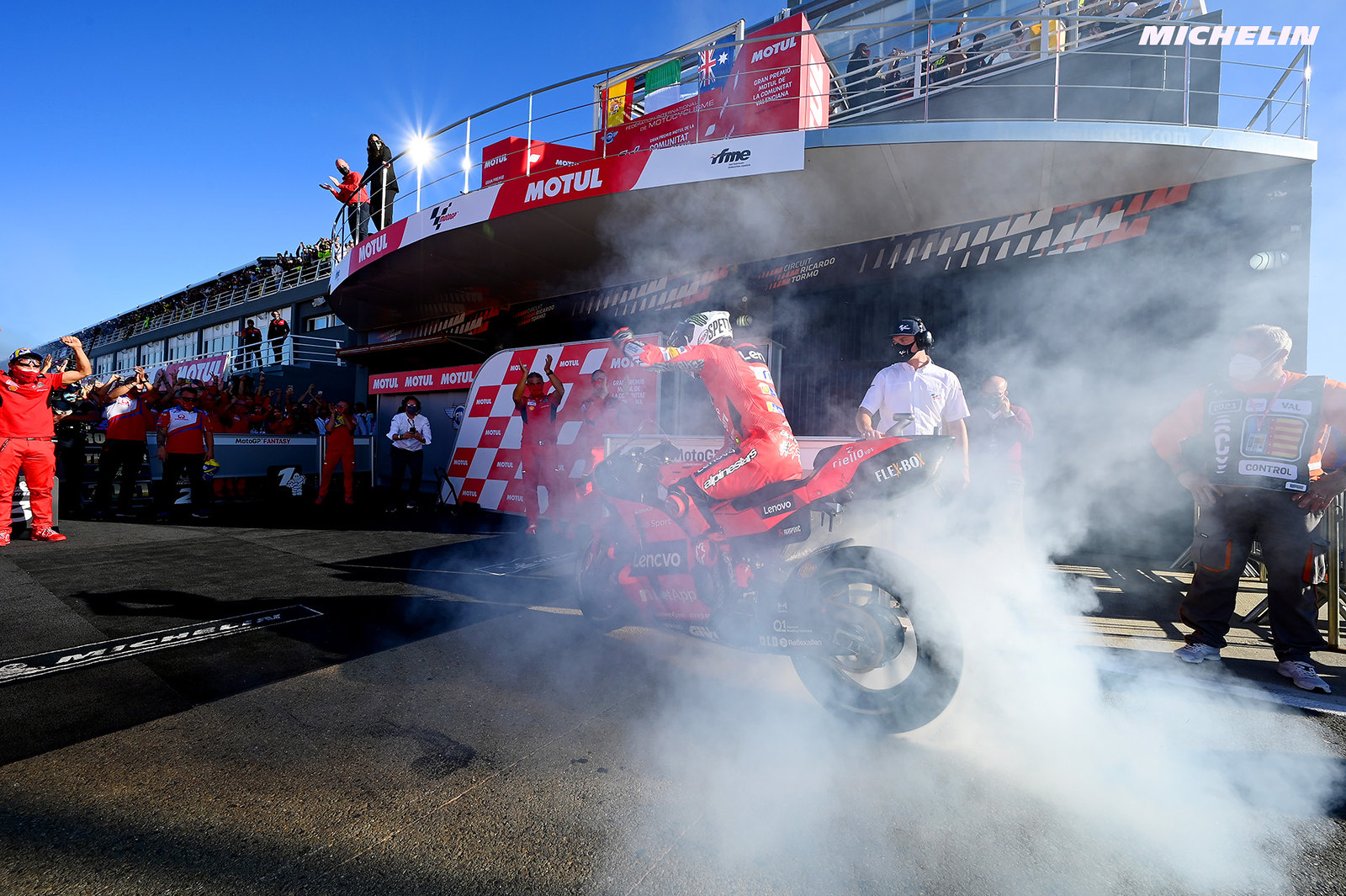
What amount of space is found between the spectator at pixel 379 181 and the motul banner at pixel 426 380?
2.45 meters

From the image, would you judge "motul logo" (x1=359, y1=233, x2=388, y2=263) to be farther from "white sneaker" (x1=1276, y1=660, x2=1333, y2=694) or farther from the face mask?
"white sneaker" (x1=1276, y1=660, x2=1333, y2=694)

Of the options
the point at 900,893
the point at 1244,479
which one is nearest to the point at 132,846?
the point at 900,893

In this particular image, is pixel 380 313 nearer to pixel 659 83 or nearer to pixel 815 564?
pixel 659 83

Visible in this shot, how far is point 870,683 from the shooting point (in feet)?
8.14

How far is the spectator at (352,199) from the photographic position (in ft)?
34.0

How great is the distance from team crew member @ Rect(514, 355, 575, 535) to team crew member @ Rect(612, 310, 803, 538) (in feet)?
14.7

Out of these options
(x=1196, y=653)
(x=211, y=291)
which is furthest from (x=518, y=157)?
(x=211, y=291)

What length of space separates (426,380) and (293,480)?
282 centimetres

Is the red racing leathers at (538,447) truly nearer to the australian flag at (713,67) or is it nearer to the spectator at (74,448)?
the australian flag at (713,67)

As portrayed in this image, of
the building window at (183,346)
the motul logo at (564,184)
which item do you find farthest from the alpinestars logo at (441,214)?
the building window at (183,346)

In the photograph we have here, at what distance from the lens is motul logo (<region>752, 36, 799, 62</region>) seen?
5826 mm

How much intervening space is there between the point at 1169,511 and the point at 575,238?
23.4 feet

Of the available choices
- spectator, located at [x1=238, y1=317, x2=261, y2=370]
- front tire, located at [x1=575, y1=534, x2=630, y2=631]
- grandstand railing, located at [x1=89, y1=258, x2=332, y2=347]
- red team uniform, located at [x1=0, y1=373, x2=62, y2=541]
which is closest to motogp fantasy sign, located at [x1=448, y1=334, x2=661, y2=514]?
front tire, located at [x1=575, y1=534, x2=630, y2=631]

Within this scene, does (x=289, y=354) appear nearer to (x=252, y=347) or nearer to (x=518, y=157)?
(x=252, y=347)
